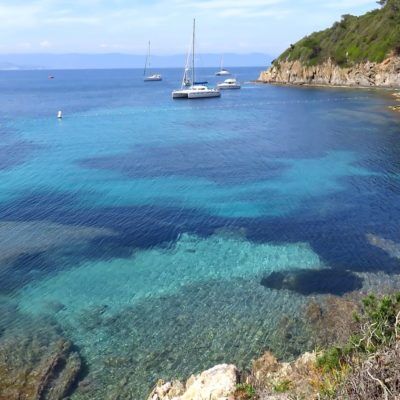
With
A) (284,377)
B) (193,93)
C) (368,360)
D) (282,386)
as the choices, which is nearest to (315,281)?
(284,377)

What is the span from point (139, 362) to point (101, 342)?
235 centimetres

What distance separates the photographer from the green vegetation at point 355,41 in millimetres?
130750

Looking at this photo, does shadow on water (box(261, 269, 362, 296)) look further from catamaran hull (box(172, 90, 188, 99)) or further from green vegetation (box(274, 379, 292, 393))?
catamaran hull (box(172, 90, 188, 99))

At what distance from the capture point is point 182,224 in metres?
32.7

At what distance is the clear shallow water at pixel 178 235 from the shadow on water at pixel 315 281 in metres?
0.24

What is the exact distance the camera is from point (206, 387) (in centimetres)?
1437

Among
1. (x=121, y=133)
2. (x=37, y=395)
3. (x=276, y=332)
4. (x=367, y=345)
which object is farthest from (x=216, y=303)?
(x=121, y=133)

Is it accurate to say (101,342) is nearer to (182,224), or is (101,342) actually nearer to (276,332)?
(276,332)

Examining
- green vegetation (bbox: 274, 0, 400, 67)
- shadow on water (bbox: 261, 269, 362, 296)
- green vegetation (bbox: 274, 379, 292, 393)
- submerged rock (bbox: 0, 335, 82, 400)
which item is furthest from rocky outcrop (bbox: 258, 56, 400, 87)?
green vegetation (bbox: 274, 379, 292, 393)

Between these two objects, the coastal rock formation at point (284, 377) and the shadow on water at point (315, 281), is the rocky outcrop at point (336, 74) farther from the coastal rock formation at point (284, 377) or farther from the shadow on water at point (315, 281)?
the coastal rock formation at point (284, 377)

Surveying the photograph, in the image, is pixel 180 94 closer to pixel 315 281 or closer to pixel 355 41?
pixel 355 41

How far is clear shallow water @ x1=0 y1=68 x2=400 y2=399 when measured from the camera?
67.5 ft

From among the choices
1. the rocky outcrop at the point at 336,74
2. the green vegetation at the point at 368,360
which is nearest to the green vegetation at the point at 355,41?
the rocky outcrop at the point at 336,74

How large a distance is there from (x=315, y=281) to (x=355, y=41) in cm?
13926
